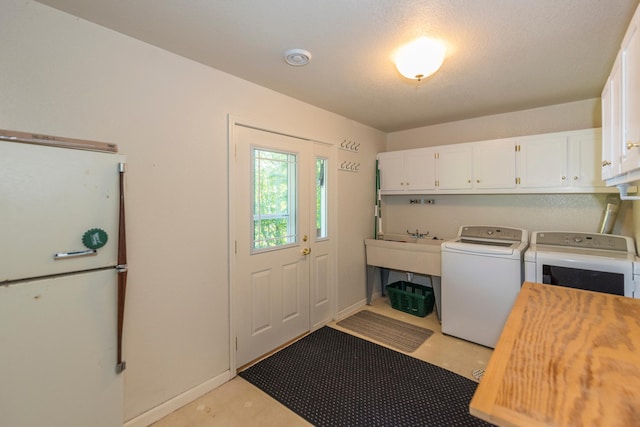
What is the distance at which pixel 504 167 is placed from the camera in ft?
9.75

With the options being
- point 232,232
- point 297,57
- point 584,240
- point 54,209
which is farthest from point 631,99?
point 54,209

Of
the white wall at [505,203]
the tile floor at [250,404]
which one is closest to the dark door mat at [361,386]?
the tile floor at [250,404]

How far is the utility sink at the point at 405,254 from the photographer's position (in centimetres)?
318

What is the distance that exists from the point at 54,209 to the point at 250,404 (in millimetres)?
1672

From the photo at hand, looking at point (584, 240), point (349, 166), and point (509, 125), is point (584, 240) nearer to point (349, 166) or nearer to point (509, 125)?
point (509, 125)

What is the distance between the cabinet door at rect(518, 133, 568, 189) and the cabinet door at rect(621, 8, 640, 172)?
1.57 metres

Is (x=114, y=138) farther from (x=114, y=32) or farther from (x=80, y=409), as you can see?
(x=80, y=409)

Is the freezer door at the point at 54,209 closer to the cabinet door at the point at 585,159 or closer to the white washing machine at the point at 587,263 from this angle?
the white washing machine at the point at 587,263

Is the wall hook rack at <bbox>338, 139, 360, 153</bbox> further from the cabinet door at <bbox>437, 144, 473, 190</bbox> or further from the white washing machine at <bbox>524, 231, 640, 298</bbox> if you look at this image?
the white washing machine at <bbox>524, 231, 640, 298</bbox>

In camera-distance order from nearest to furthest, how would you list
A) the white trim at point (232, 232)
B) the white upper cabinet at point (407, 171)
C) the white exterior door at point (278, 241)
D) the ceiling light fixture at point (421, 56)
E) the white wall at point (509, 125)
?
the ceiling light fixture at point (421, 56) < the white trim at point (232, 232) < the white exterior door at point (278, 241) < the white wall at point (509, 125) < the white upper cabinet at point (407, 171)

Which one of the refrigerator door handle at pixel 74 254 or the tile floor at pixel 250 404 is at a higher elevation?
the refrigerator door handle at pixel 74 254

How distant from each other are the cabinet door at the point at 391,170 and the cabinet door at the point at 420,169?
0.08 meters

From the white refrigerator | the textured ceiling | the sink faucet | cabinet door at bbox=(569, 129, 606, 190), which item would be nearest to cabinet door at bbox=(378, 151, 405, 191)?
the sink faucet

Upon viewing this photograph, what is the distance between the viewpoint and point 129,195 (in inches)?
67.8
